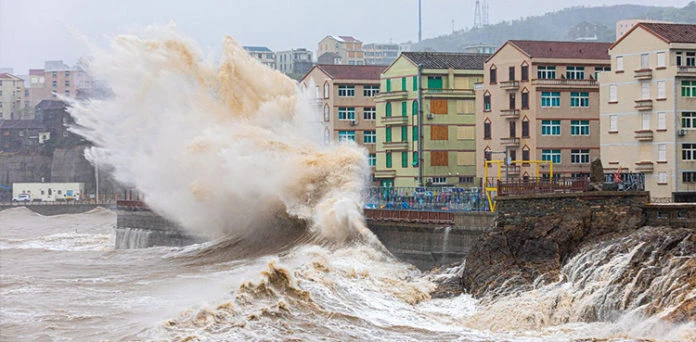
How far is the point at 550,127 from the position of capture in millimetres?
54656

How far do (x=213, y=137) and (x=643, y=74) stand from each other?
65.3 ft

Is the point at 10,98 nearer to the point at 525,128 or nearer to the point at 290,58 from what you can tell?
the point at 290,58

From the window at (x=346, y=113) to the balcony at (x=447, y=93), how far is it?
10.4m

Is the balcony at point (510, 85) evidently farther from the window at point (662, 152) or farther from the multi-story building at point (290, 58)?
the multi-story building at point (290, 58)

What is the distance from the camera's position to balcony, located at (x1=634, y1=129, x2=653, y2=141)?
147ft

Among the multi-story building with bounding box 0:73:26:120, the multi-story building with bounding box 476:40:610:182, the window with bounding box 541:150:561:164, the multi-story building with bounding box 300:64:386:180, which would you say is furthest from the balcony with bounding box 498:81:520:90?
the multi-story building with bounding box 0:73:26:120

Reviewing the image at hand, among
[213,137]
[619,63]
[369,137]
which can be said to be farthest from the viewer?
[369,137]

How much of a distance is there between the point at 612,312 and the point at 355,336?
644 cm

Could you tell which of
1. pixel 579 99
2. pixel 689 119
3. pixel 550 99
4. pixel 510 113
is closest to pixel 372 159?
pixel 510 113

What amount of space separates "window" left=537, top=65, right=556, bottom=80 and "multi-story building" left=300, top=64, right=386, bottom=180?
57.8ft

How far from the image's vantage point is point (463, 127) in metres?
62.8

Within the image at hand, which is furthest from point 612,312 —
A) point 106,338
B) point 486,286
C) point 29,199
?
point 29,199

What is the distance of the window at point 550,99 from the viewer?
179ft

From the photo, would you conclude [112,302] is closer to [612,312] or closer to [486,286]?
[486,286]
